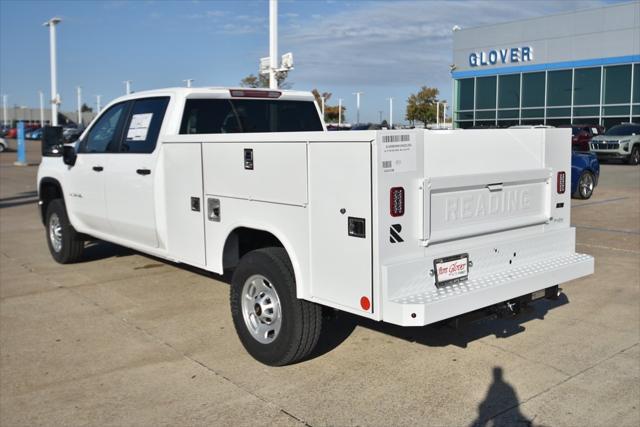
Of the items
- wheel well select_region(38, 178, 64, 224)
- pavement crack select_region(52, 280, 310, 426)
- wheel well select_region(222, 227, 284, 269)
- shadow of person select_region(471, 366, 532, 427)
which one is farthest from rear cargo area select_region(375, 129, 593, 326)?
wheel well select_region(38, 178, 64, 224)

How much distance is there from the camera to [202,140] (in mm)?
5621

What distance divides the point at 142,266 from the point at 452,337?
438 centimetres

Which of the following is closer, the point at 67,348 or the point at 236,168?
the point at 236,168

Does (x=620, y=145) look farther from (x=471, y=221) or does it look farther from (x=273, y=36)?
(x=471, y=221)

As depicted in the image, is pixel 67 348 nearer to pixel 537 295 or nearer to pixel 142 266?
pixel 142 266

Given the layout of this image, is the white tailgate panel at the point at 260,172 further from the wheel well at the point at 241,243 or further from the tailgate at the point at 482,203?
the tailgate at the point at 482,203

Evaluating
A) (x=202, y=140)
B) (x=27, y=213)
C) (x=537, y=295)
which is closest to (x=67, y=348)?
(x=202, y=140)

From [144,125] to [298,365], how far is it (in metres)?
2.99

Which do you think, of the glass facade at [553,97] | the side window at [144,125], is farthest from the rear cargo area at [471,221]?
the glass facade at [553,97]

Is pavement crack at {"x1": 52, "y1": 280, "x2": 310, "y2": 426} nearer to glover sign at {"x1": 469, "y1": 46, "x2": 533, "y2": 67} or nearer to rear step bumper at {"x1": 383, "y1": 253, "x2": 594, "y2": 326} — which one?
rear step bumper at {"x1": 383, "y1": 253, "x2": 594, "y2": 326}

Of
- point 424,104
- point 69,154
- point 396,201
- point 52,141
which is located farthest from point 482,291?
point 424,104

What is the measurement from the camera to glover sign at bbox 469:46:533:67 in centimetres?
4075

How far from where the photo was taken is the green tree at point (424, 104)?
30.9 metres

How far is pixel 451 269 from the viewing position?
14.9 ft
